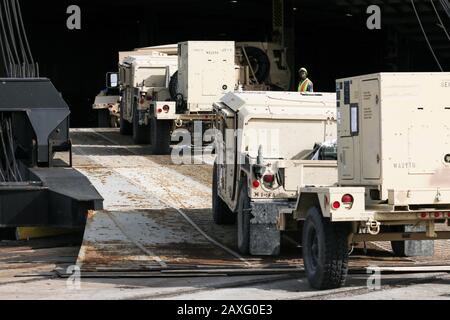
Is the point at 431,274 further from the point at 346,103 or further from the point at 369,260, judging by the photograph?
the point at 346,103

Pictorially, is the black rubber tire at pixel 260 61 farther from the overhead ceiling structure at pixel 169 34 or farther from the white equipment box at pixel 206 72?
the overhead ceiling structure at pixel 169 34

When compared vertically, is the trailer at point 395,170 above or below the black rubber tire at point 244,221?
above

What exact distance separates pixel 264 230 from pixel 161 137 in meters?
11.9

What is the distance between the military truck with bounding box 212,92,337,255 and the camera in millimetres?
12570

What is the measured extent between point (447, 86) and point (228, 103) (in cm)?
482

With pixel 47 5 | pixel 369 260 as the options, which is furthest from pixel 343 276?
pixel 47 5

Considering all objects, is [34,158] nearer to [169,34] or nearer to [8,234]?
[8,234]

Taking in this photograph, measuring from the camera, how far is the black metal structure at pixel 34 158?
15727 millimetres

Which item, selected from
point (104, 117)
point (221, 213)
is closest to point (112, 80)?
point (104, 117)

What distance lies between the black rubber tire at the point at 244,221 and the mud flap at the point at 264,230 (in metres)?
0.10

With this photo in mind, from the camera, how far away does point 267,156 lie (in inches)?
536

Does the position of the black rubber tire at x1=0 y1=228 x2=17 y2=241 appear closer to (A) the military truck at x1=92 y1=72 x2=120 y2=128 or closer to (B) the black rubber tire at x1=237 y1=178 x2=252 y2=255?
(B) the black rubber tire at x1=237 y1=178 x2=252 y2=255

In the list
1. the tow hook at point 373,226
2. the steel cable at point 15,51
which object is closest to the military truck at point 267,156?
the tow hook at point 373,226

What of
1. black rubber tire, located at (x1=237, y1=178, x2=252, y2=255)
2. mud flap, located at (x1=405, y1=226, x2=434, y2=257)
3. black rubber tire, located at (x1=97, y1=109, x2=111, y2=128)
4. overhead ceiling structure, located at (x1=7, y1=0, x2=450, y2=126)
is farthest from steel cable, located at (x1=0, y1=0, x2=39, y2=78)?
overhead ceiling structure, located at (x1=7, y1=0, x2=450, y2=126)
